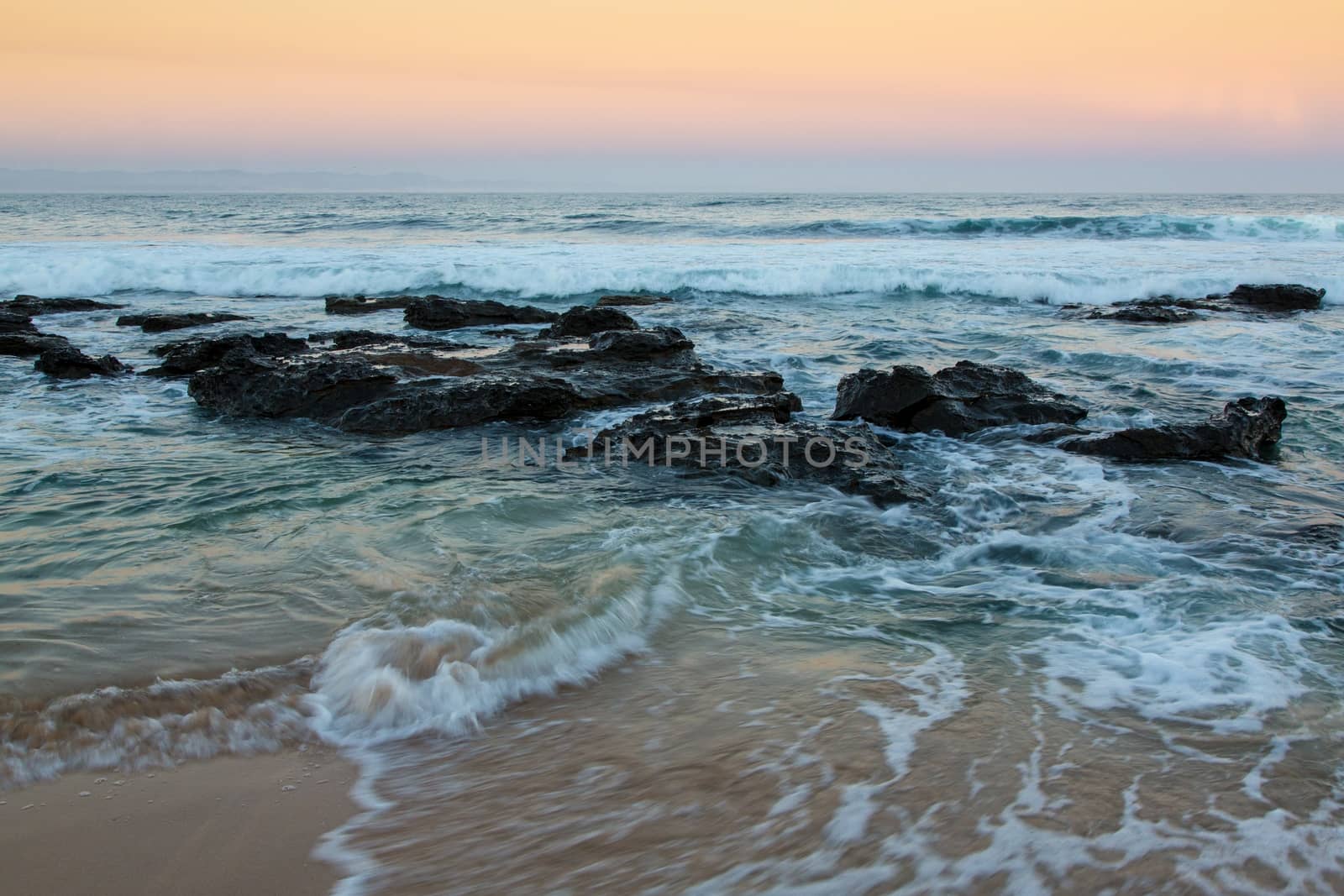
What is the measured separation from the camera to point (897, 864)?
7.85 feet

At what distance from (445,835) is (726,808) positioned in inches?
32.0

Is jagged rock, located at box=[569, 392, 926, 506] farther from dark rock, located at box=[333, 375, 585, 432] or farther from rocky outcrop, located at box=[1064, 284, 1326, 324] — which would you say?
rocky outcrop, located at box=[1064, 284, 1326, 324]

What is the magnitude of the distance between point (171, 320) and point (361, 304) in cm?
307

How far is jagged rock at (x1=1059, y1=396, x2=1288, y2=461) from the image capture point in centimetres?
661

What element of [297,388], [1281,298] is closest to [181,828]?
[297,388]

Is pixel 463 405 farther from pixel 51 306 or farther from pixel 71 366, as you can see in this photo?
pixel 51 306

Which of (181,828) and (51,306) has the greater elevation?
(51,306)

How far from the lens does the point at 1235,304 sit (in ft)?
51.5

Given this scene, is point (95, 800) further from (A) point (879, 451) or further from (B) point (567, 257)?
(B) point (567, 257)

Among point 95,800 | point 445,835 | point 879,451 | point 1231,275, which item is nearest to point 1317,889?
point 445,835

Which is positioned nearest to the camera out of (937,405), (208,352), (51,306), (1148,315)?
(937,405)

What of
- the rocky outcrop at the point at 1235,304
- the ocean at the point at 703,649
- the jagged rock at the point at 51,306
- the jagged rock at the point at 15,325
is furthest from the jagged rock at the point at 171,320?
the rocky outcrop at the point at 1235,304

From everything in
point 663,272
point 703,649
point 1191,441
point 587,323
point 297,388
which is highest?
point 663,272

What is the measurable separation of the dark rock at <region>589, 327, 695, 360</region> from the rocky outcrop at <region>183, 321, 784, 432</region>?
0.01m
